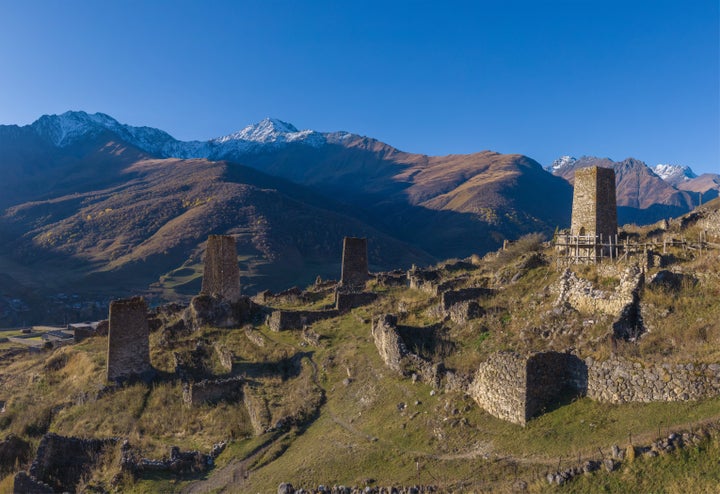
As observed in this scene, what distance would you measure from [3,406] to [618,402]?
26.0m

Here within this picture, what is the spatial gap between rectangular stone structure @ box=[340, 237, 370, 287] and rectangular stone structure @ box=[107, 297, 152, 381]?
15.5m

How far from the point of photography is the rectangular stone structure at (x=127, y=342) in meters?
22.9

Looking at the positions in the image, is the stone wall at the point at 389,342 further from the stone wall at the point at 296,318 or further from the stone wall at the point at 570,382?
the stone wall at the point at 296,318

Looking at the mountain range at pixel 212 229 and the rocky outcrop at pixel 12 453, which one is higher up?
the mountain range at pixel 212 229

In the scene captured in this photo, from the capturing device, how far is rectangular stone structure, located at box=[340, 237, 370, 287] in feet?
119

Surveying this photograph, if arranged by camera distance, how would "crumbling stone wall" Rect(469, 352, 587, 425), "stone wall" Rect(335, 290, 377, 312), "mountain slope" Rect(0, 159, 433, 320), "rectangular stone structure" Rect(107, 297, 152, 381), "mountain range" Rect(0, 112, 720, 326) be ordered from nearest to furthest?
"crumbling stone wall" Rect(469, 352, 587, 425), "rectangular stone structure" Rect(107, 297, 152, 381), "stone wall" Rect(335, 290, 377, 312), "mountain slope" Rect(0, 159, 433, 320), "mountain range" Rect(0, 112, 720, 326)

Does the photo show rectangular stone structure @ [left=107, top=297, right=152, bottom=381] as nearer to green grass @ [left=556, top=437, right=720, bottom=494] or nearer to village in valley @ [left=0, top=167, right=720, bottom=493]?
village in valley @ [left=0, top=167, right=720, bottom=493]

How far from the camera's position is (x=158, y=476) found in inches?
572

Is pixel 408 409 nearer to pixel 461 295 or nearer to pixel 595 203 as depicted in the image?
pixel 461 295

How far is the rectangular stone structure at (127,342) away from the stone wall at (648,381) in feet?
62.3

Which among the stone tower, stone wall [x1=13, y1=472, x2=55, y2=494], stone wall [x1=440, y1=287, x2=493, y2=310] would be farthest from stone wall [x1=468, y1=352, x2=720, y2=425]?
stone wall [x1=13, y1=472, x2=55, y2=494]

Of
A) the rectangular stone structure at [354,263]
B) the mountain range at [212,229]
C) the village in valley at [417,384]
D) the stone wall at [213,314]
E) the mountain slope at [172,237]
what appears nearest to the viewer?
the village in valley at [417,384]

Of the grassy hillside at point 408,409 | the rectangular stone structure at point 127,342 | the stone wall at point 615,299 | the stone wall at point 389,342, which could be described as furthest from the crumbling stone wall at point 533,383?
the rectangular stone structure at point 127,342

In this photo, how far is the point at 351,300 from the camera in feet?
90.6
